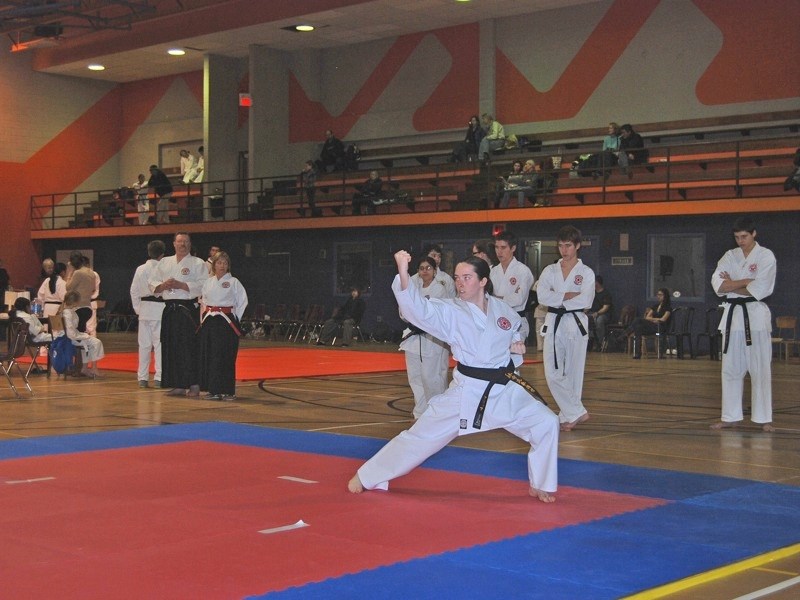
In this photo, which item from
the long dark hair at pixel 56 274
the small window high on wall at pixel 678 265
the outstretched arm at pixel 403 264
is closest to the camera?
the outstretched arm at pixel 403 264

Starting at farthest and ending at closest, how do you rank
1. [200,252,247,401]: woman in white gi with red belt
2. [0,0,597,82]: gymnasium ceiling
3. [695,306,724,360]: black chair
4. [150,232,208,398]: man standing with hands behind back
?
[0,0,597,82]: gymnasium ceiling
[695,306,724,360]: black chair
[150,232,208,398]: man standing with hands behind back
[200,252,247,401]: woman in white gi with red belt

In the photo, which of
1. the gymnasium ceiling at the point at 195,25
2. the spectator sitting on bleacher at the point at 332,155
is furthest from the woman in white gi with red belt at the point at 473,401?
the spectator sitting on bleacher at the point at 332,155

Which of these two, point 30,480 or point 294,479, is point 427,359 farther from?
point 30,480

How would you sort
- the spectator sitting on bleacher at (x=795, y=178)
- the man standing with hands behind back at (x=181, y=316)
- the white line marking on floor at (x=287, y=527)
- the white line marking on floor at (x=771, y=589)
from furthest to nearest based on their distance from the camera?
Result: 1. the spectator sitting on bleacher at (x=795, y=178)
2. the man standing with hands behind back at (x=181, y=316)
3. the white line marking on floor at (x=287, y=527)
4. the white line marking on floor at (x=771, y=589)

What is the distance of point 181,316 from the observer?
37.0ft

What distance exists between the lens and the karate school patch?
5852 millimetres

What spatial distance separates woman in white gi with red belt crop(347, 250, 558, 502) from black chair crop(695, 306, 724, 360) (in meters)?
13.2

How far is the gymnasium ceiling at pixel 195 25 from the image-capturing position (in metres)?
22.3

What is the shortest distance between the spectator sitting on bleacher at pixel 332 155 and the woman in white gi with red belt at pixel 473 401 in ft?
63.2

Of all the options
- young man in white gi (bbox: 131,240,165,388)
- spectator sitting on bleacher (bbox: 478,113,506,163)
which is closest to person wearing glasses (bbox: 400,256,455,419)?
young man in white gi (bbox: 131,240,165,388)

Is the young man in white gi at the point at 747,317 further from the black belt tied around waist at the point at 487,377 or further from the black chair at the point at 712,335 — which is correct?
the black chair at the point at 712,335

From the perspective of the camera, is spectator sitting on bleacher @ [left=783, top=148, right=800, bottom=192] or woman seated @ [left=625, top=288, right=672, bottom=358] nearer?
spectator sitting on bleacher @ [left=783, top=148, right=800, bottom=192]

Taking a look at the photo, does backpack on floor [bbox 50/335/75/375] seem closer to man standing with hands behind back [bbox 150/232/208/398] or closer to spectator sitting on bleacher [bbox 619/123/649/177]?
man standing with hands behind back [bbox 150/232/208/398]

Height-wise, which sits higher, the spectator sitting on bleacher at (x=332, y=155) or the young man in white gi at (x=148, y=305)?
the spectator sitting on bleacher at (x=332, y=155)
